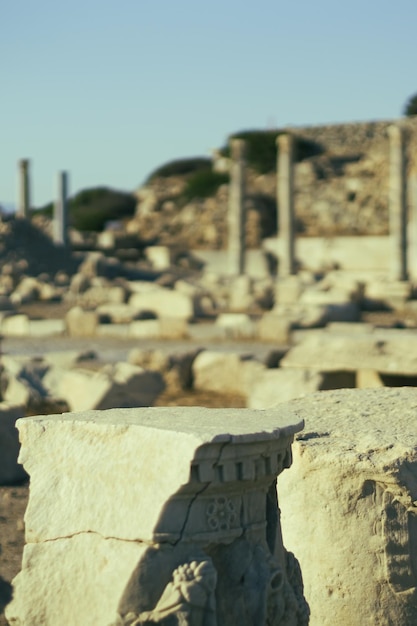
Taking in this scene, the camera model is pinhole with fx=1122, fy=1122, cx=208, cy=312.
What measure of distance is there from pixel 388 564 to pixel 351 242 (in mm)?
29881

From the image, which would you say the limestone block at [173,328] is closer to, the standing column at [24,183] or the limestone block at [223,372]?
the limestone block at [223,372]

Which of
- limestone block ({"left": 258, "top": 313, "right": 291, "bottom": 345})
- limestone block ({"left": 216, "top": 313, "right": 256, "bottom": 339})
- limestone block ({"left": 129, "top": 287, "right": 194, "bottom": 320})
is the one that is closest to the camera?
limestone block ({"left": 258, "top": 313, "right": 291, "bottom": 345})

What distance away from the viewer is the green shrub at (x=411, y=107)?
49.8 meters

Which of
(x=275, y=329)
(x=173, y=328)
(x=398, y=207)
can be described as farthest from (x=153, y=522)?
(x=398, y=207)

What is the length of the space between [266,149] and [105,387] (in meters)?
37.8

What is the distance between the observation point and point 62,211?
32281 mm

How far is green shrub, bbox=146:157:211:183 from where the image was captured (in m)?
52.8

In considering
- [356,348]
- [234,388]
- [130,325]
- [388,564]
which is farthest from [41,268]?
[388,564]

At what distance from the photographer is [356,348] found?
8828 millimetres

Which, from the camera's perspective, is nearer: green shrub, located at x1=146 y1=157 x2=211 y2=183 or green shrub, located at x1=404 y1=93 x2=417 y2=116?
green shrub, located at x1=404 y1=93 x2=417 y2=116

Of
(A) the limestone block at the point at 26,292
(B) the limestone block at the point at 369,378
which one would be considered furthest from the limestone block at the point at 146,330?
(B) the limestone block at the point at 369,378

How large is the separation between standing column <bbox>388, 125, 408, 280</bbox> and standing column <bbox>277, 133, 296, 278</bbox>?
323cm

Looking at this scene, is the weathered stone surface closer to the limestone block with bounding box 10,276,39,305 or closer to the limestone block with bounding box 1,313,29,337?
the limestone block with bounding box 1,313,29,337

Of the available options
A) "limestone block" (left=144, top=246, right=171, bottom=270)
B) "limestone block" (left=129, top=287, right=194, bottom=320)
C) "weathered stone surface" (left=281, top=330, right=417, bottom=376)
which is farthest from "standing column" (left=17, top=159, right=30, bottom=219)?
"weathered stone surface" (left=281, top=330, right=417, bottom=376)
